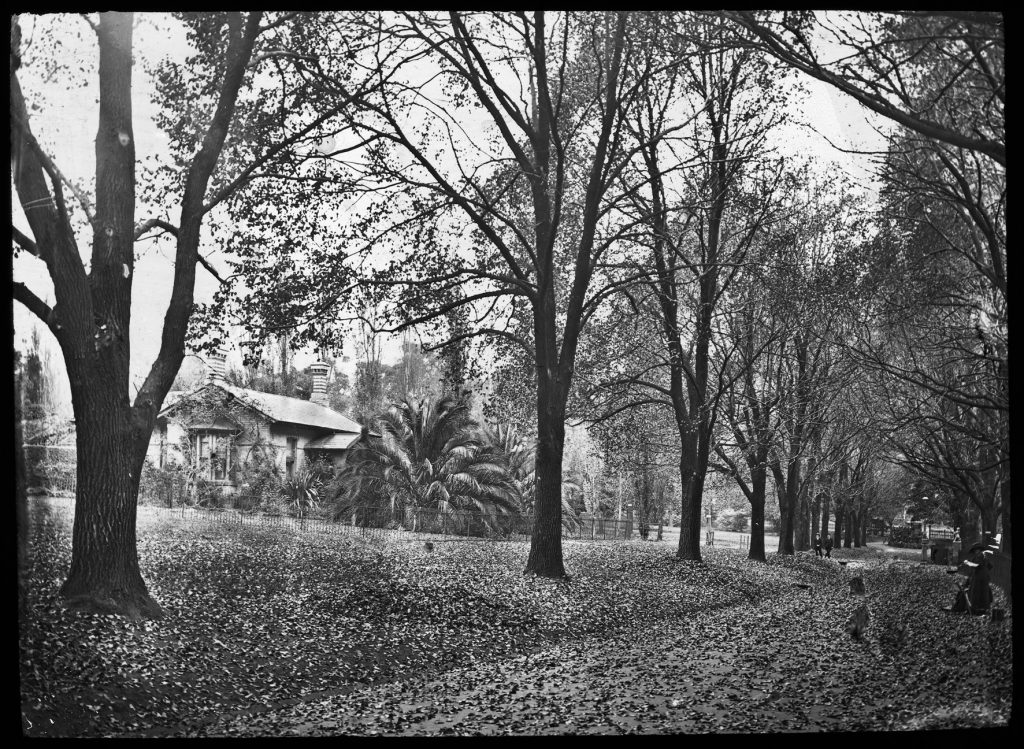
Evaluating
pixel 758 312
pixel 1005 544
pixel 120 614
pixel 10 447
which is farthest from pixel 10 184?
pixel 758 312

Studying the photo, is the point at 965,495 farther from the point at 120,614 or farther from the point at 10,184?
the point at 10,184

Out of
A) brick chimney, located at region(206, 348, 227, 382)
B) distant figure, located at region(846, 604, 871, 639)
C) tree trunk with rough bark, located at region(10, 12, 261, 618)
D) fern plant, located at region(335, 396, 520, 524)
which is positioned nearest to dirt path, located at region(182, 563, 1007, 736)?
distant figure, located at region(846, 604, 871, 639)

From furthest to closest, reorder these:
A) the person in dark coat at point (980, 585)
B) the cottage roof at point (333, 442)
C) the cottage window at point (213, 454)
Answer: the cottage roof at point (333, 442) < the cottage window at point (213, 454) < the person in dark coat at point (980, 585)

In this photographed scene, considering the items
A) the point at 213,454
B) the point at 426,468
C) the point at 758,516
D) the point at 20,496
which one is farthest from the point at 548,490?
the point at 758,516

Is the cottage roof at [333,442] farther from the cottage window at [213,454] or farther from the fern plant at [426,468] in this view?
the cottage window at [213,454]

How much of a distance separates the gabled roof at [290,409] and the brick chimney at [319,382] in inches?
1.8

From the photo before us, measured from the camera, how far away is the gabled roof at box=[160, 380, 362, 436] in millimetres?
6426

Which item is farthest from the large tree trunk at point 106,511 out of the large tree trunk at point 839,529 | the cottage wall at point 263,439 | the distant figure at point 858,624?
the large tree trunk at point 839,529

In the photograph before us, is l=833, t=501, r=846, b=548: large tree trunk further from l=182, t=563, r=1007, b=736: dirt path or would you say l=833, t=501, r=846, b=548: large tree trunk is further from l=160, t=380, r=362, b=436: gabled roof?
l=160, t=380, r=362, b=436: gabled roof

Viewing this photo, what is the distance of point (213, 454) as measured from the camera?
6.26 metres

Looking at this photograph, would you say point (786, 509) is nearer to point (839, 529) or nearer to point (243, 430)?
point (839, 529)

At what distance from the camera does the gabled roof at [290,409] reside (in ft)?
21.1

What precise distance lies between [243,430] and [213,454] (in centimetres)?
28

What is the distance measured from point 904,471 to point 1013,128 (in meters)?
6.53
